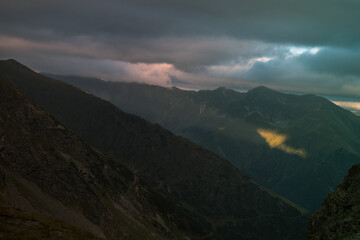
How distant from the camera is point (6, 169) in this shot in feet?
646

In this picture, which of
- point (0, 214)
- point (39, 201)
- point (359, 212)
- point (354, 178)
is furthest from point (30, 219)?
point (39, 201)

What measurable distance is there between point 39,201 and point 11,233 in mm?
153916

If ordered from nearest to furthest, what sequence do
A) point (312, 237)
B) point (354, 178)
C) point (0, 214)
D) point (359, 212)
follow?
point (359, 212) → point (0, 214) → point (312, 237) → point (354, 178)

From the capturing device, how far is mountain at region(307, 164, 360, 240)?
188 feet

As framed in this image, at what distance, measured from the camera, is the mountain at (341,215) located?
57375 millimetres

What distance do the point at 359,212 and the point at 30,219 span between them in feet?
227

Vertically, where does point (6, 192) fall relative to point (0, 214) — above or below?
below

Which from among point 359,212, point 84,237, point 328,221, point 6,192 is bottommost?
point 6,192

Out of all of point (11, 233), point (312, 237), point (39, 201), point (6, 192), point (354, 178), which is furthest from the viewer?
point (39, 201)

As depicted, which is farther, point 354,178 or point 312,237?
point 354,178

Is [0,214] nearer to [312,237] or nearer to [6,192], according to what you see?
[312,237]

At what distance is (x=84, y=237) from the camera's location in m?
67.4

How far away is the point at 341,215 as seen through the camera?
2516 inches

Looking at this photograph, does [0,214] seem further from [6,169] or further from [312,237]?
[6,169]
